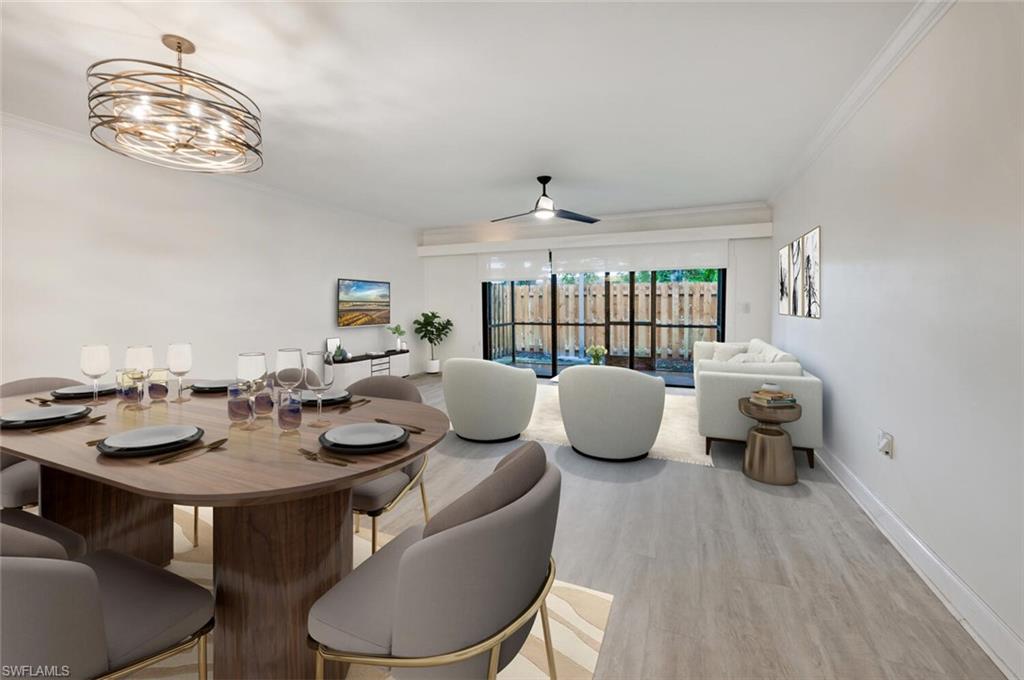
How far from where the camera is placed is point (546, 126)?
339 centimetres

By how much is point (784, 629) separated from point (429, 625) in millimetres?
1546

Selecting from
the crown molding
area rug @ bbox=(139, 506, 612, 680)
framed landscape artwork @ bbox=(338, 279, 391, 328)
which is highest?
the crown molding

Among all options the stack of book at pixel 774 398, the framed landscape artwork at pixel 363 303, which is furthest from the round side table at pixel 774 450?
the framed landscape artwork at pixel 363 303

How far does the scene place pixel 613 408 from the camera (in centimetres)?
337

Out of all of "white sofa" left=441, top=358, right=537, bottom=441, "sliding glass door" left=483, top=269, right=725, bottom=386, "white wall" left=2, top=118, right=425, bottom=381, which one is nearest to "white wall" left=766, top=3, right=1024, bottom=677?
"white sofa" left=441, top=358, right=537, bottom=441

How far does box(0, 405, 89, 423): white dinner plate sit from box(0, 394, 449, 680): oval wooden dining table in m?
0.05

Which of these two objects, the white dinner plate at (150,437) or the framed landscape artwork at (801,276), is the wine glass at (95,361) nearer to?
the white dinner plate at (150,437)

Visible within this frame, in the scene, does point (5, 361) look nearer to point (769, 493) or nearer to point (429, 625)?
point (429, 625)

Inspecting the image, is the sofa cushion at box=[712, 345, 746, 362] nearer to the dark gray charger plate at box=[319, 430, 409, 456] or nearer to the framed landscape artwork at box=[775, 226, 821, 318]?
the framed landscape artwork at box=[775, 226, 821, 318]

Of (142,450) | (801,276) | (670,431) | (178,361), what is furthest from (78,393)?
(801,276)

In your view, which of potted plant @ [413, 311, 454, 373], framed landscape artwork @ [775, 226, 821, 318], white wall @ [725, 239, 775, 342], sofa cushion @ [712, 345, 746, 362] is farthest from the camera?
potted plant @ [413, 311, 454, 373]

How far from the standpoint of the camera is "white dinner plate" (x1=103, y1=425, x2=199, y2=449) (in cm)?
127

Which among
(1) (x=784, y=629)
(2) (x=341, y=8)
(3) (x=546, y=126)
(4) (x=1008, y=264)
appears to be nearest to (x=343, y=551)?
(1) (x=784, y=629)

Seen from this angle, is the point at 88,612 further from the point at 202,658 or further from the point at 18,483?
the point at 18,483
